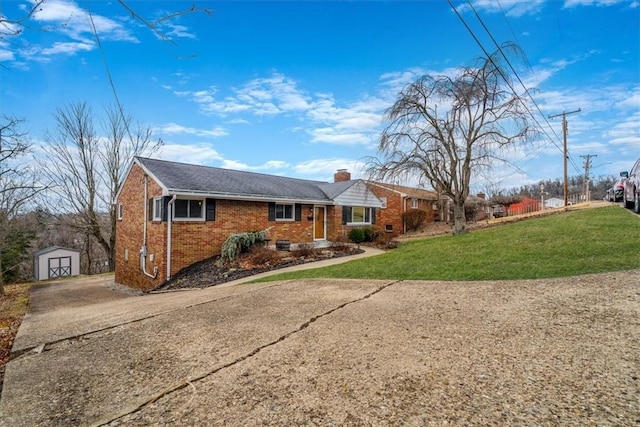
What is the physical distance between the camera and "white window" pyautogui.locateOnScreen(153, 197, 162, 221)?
13.0 metres

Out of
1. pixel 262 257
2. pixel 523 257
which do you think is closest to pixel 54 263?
pixel 262 257

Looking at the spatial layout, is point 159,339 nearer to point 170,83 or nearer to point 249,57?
point 170,83

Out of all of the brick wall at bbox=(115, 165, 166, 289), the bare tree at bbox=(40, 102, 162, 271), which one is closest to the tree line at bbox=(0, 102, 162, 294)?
the bare tree at bbox=(40, 102, 162, 271)

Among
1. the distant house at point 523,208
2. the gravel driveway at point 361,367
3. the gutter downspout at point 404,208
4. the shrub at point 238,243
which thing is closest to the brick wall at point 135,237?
the shrub at point 238,243

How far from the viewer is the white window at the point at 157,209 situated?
42.8 feet

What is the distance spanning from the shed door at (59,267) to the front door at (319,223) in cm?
2125

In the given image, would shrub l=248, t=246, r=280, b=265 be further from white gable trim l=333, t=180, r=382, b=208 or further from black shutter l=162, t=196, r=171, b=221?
white gable trim l=333, t=180, r=382, b=208

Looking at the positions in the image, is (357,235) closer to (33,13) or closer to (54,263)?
(33,13)

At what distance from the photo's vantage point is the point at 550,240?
10.5 m

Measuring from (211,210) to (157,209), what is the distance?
212 centimetres

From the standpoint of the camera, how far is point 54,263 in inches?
990

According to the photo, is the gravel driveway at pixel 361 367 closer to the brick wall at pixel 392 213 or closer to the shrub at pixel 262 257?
the shrub at pixel 262 257

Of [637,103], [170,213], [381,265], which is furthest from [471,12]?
[637,103]

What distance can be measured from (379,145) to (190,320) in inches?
543
